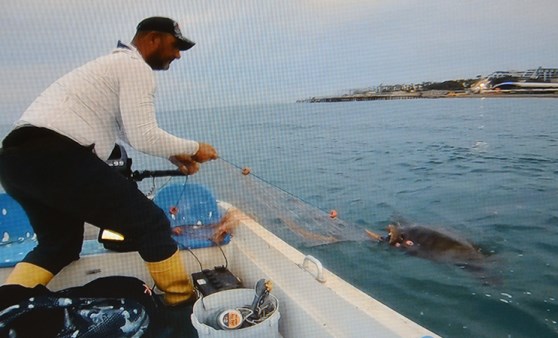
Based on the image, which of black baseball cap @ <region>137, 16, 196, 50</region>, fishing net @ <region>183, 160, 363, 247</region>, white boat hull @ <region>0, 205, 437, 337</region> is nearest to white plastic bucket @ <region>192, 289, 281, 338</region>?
white boat hull @ <region>0, 205, 437, 337</region>

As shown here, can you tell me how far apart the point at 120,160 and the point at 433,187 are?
20.3 feet

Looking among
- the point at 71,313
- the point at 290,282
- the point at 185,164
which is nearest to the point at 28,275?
the point at 71,313

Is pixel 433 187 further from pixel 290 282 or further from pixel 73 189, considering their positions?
pixel 73 189

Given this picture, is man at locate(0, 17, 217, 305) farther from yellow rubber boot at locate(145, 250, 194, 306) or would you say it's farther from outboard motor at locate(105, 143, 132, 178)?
outboard motor at locate(105, 143, 132, 178)

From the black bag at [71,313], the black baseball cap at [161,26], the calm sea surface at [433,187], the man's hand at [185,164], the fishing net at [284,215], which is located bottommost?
the calm sea surface at [433,187]

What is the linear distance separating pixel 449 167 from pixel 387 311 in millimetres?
7640

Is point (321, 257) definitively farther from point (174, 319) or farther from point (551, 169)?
point (551, 169)

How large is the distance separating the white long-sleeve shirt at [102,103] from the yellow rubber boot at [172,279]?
1.31 feet

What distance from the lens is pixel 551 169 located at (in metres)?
6.95

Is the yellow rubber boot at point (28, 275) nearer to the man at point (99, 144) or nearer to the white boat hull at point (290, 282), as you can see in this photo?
the man at point (99, 144)

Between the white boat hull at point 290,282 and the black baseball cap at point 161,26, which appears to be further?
the black baseball cap at point 161,26

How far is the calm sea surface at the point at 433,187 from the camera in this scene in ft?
8.48

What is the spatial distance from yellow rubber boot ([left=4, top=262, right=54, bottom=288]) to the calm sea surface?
507 millimetres

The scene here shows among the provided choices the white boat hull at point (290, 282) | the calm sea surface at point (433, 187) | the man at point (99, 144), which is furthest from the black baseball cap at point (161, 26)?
the white boat hull at point (290, 282)
